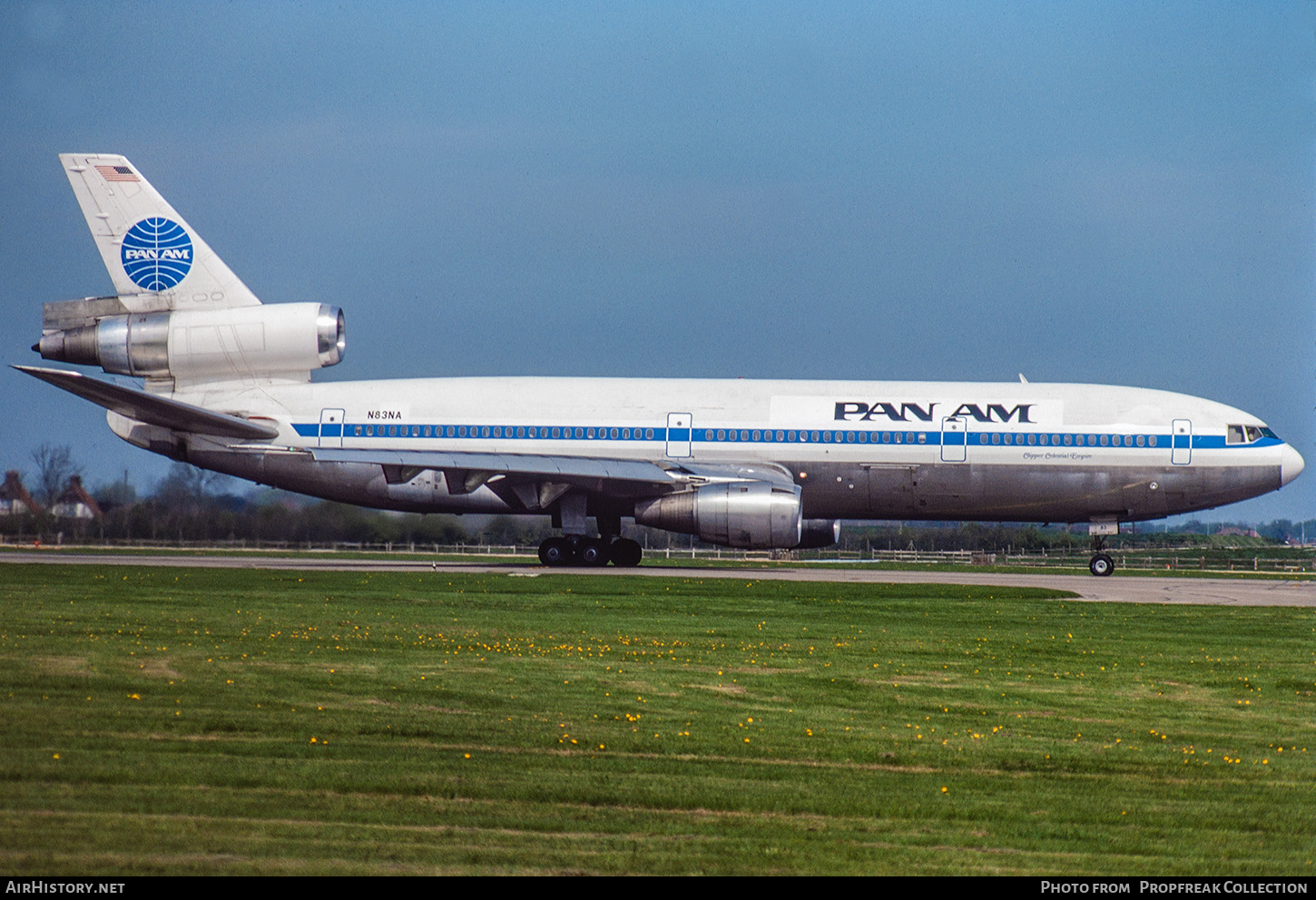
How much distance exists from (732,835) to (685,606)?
12183 mm

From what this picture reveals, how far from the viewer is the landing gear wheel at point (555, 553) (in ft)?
93.5

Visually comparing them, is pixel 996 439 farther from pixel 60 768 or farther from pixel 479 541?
pixel 60 768

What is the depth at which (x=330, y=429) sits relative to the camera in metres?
28.7

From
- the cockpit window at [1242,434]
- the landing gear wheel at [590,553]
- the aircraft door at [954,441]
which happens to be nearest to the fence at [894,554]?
the landing gear wheel at [590,553]

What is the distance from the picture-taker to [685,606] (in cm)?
1897

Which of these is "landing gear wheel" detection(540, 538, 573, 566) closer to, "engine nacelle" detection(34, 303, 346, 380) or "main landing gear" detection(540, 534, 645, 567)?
"main landing gear" detection(540, 534, 645, 567)

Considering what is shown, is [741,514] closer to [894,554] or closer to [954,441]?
[954,441]

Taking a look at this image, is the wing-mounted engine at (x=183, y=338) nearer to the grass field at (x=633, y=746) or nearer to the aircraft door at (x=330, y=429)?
A: the aircraft door at (x=330, y=429)

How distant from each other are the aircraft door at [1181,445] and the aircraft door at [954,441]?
4.53m

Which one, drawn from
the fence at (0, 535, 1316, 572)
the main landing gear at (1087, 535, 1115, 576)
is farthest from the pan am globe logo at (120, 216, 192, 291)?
the main landing gear at (1087, 535, 1115, 576)

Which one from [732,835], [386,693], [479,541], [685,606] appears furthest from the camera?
[479,541]

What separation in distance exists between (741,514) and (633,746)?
17223 mm

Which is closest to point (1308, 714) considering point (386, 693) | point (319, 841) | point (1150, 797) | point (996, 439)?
point (1150, 797)

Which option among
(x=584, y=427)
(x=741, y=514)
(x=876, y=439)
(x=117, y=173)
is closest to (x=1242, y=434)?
(x=876, y=439)
